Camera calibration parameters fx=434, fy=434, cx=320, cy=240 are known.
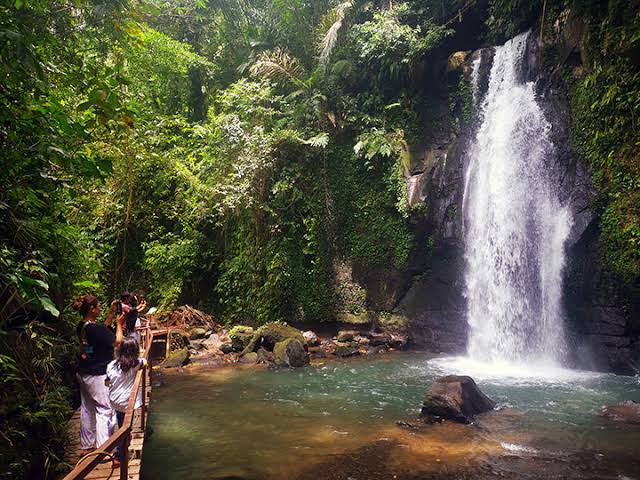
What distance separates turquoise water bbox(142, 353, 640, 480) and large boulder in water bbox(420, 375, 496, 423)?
24 cm

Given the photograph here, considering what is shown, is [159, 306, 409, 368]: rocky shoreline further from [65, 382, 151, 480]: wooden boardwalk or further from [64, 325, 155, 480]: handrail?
[64, 325, 155, 480]: handrail

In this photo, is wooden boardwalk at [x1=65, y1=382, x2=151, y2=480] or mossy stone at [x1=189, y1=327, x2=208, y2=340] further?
mossy stone at [x1=189, y1=327, x2=208, y2=340]

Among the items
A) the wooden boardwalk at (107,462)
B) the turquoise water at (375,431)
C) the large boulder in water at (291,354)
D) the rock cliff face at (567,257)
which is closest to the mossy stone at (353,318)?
the rock cliff face at (567,257)

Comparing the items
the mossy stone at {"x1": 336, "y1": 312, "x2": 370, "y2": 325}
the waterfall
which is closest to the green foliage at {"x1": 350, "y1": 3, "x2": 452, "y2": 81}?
the waterfall

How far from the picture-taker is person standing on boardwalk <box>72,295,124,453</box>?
15.6 feet

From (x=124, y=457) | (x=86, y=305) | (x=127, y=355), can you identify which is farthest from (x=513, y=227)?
(x=124, y=457)

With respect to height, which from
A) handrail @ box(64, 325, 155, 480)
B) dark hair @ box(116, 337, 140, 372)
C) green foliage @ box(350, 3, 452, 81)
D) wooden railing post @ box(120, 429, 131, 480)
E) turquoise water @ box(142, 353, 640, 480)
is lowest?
turquoise water @ box(142, 353, 640, 480)

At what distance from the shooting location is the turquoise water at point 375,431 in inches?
230

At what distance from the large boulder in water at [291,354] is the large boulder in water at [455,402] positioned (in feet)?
15.3

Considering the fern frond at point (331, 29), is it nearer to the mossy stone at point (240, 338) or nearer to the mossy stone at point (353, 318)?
the mossy stone at point (353, 318)

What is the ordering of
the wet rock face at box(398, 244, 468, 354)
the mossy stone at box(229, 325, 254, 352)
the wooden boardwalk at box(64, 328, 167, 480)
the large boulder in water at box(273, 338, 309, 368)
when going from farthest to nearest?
the wet rock face at box(398, 244, 468, 354)
the mossy stone at box(229, 325, 254, 352)
the large boulder in water at box(273, 338, 309, 368)
the wooden boardwalk at box(64, 328, 167, 480)

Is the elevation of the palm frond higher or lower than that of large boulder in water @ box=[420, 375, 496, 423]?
higher

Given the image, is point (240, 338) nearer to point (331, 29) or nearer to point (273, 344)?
point (273, 344)

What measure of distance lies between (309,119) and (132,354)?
12860 millimetres
